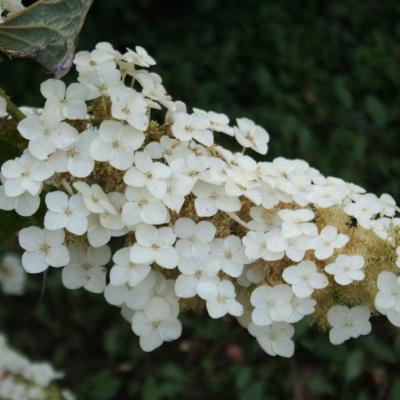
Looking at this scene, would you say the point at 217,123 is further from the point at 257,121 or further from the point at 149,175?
the point at 257,121

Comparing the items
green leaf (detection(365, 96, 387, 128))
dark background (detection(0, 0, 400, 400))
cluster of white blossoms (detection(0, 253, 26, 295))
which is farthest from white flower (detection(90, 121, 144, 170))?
green leaf (detection(365, 96, 387, 128))

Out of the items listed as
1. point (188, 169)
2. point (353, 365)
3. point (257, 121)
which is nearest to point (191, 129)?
point (188, 169)

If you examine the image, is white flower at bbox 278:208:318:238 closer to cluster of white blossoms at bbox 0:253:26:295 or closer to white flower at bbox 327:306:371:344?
white flower at bbox 327:306:371:344

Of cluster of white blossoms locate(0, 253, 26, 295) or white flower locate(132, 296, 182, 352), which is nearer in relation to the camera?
white flower locate(132, 296, 182, 352)

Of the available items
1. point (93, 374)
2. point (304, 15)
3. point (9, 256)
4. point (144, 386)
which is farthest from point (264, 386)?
point (304, 15)

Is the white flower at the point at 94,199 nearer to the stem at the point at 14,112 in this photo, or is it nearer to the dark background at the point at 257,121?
the stem at the point at 14,112

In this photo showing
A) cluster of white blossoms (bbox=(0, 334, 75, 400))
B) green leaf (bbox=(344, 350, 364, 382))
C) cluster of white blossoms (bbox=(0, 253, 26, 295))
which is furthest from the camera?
cluster of white blossoms (bbox=(0, 253, 26, 295))

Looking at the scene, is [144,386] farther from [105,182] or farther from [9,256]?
[105,182]

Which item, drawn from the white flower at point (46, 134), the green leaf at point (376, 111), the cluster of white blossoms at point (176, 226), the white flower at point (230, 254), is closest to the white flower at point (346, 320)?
the cluster of white blossoms at point (176, 226)
